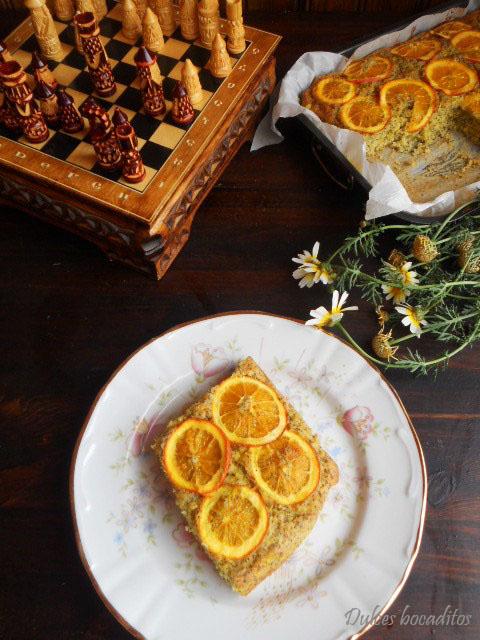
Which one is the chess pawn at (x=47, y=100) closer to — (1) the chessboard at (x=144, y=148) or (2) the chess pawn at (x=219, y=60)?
(1) the chessboard at (x=144, y=148)

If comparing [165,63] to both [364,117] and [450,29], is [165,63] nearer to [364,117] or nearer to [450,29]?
[364,117]

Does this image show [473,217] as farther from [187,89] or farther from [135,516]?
[135,516]

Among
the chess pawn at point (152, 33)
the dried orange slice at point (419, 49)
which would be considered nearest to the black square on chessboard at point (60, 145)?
the chess pawn at point (152, 33)

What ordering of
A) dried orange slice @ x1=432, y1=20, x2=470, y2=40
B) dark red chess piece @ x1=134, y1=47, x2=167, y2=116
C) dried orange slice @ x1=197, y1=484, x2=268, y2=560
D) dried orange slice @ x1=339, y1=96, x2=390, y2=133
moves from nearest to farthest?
dried orange slice @ x1=197, y1=484, x2=268, y2=560 < dark red chess piece @ x1=134, y1=47, x2=167, y2=116 < dried orange slice @ x1=339, y1=96, x2=390, y2=133 < dried orange slice @ x1=432, y1=20, x2=470, y2=40

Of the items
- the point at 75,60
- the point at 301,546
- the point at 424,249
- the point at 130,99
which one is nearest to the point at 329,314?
the point at 424,249

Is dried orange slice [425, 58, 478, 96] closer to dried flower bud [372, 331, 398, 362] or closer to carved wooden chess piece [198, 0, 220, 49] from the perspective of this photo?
carved wooden chess piece [198, 0, 220, 49]

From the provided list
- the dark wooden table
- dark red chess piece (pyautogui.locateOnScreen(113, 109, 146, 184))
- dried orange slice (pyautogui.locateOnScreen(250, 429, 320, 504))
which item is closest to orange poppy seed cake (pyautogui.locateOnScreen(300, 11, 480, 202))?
the dark wooden table
